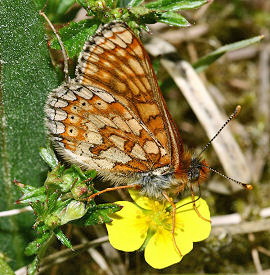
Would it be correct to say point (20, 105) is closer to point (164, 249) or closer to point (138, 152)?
point (138, 152)

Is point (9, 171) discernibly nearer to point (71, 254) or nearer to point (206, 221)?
point (71, 254)

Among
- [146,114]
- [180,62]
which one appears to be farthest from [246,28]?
[146,114]

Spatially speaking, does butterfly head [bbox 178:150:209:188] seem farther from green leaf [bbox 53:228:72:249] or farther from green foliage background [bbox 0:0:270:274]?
green leaf [bbox 53:228:72:249]

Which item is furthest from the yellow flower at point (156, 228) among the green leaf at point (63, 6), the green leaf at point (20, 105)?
the green leaf at point (63, 6)

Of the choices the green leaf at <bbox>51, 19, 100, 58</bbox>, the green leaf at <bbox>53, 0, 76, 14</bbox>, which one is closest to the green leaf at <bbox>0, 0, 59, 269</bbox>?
the green leaf at <bbox>51, 19, 100, 58</bbox>

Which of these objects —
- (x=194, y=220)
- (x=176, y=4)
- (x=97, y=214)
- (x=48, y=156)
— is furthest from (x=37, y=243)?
(x=176, y=4)

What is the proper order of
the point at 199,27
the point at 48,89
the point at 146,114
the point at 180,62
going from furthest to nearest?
1. the point at 199,27
2. the point at 180,62
3. the point at 48,89
4. the point at 146,114
